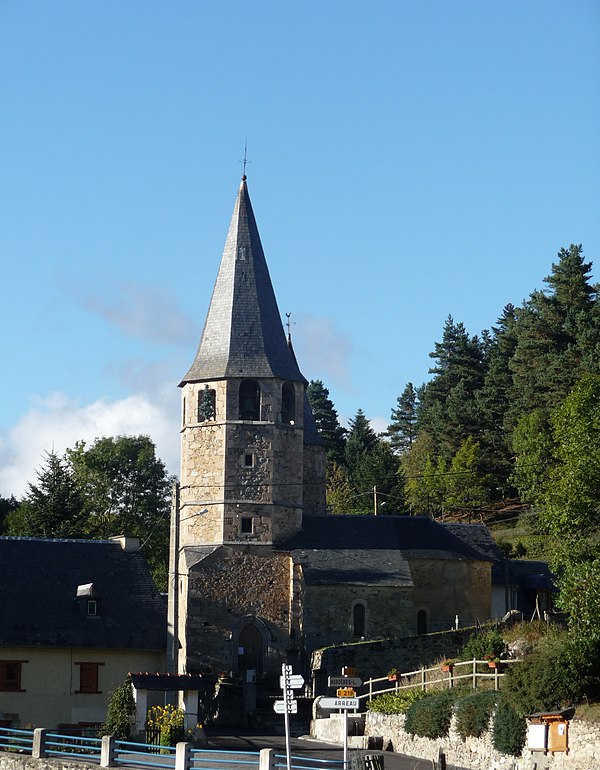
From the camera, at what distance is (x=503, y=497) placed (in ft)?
275

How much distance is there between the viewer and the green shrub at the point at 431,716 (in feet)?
117

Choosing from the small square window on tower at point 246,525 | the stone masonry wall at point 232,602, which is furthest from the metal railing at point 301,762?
the small square window on tower at point 246,525

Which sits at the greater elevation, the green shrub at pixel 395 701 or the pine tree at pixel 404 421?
the pine tree at pixel 404 421

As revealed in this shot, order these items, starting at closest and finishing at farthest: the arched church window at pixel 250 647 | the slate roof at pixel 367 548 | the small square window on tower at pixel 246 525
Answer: the arched church window at pixel 250 647, the slate roof at pixel 367 548, the small square window on tower at pixel 246 525

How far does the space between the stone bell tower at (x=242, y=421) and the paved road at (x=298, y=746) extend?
10.7 m

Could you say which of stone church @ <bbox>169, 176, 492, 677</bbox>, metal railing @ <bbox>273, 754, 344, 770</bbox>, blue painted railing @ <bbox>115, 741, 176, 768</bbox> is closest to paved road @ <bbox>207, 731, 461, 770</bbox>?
blue painted railing @ <bbox>115, 741, 176, 768</bbox>

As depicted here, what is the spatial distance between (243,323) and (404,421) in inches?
2451

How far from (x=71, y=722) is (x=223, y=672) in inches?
270

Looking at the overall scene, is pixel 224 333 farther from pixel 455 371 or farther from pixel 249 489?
pixel 455 371

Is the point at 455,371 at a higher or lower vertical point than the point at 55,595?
higher

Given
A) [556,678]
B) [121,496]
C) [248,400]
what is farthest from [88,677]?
[121,496]

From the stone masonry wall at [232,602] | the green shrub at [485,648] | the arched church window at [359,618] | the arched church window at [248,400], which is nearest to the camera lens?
the green shrub at [485,648]

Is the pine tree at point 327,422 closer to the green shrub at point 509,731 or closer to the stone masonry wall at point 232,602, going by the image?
the stone masonry wall at point 232,602

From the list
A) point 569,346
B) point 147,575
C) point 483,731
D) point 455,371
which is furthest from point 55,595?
point 455,371
